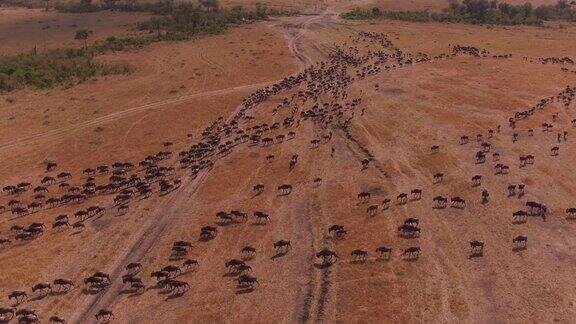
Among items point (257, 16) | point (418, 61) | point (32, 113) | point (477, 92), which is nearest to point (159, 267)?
point (32, 113)

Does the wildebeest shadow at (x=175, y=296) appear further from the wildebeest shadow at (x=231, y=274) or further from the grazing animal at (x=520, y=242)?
the grazing animal at (x=520, y=242)

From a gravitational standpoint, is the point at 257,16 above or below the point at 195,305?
above

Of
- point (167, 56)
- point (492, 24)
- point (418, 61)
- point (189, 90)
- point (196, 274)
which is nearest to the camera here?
point (196, 274)

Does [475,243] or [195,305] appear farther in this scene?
[475,243]

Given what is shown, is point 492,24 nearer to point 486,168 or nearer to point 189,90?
point 189,90

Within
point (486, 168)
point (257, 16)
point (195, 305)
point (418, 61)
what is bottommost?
point (195, 305)

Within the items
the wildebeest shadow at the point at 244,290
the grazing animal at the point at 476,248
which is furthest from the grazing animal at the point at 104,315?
the grazing animal at the point at 476,248

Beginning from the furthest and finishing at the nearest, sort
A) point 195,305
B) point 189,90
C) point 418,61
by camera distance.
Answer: point 418,61 → point 189,90 → point 195,305
